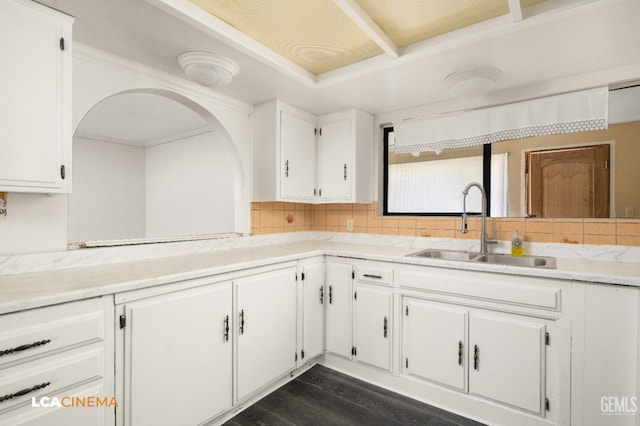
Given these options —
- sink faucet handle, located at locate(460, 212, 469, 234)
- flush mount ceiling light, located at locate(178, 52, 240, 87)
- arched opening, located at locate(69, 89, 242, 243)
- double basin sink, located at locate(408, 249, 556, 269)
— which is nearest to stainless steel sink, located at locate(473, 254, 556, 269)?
double basin sink, located at locate(408, 249, 556, 269)

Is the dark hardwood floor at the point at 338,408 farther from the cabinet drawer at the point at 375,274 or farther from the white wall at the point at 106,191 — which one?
the white wall at the point at 106,191

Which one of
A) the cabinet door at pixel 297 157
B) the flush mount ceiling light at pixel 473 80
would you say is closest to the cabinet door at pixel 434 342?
the cabinet door at pixel 297 157

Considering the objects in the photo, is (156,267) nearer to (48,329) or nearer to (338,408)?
(48,329)

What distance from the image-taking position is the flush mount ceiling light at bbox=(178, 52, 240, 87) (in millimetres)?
1709

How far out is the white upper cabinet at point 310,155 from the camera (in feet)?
8.27

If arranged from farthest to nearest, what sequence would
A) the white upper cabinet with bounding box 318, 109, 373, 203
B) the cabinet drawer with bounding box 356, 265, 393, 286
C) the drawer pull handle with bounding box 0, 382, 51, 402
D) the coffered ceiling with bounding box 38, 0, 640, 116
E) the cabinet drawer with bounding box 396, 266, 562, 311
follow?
the white upper cabinet with bounding box 318, 109, 373, 203
the cabinet drawer with bounding box 356, 265, 393, 286
the cabinet drawer with bounding box 396, 266, 562, 311
the coffered ceiling with bounding box 38, 0, 640, 116
the drawer pull handle with bounding box 0, 382, 51, 402

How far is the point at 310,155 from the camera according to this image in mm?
2818

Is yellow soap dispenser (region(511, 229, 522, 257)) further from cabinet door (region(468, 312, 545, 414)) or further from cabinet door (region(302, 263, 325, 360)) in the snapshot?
cabinet door (region(302, 263, 325, 360))

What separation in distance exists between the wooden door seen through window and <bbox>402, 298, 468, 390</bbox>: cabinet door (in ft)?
3.36

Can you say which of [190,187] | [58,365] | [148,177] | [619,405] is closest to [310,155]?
[58,365]

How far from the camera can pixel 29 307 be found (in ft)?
3.46

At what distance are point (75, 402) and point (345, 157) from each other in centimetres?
225

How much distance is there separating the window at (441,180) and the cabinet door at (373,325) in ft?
3.04

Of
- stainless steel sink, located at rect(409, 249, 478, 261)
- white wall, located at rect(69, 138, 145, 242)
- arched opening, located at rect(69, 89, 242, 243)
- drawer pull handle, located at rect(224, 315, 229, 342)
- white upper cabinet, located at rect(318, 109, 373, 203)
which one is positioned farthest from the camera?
white wall, located at rect(69, 138, 145, 242)
